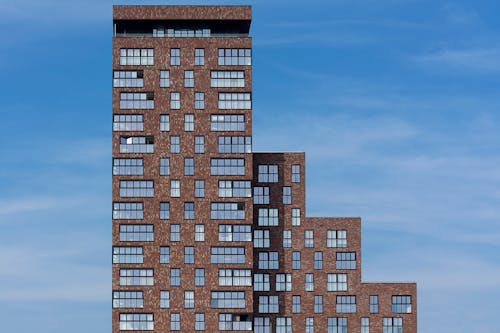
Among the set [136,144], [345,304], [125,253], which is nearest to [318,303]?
[345,304]

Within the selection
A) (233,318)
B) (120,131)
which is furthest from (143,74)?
(233,318)

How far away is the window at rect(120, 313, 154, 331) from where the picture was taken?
158875 mm

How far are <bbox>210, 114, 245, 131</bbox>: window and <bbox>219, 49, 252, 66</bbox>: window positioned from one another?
24.9ft

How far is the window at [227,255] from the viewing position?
160625 mm

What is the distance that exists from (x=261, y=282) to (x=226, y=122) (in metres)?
23.6

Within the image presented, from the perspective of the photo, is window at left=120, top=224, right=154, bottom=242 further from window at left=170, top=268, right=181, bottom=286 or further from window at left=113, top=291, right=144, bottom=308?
window at left=113, top=291, right=144, bottom=308

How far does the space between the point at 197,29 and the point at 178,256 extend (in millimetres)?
32961

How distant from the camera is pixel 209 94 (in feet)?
536

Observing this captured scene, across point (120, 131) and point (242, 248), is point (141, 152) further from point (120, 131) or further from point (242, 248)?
point (242, 248)

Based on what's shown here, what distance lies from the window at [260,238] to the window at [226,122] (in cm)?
1538

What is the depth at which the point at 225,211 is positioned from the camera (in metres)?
162

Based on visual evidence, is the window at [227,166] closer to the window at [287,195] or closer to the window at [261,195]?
the window at [261,195]

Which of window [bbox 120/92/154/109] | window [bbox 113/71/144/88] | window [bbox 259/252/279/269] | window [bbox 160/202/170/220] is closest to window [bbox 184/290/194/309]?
window [bbox 160/202/170/220]

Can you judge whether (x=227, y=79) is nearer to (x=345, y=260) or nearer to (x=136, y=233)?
(x=136, y=233)
